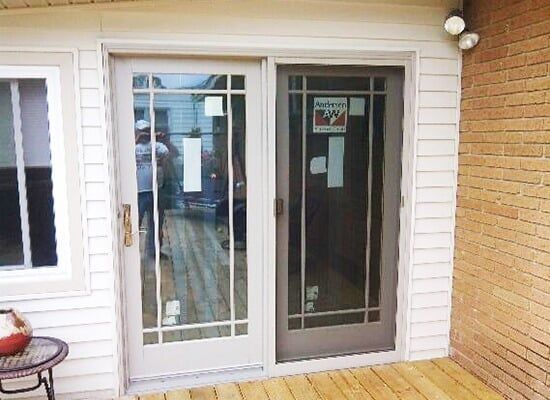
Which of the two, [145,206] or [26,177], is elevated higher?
[26,177]

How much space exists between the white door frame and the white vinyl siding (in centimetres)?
4

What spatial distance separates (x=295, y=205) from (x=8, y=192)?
63.8 inches

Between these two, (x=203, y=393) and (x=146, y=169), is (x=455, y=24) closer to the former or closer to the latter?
(x=146, y=169)

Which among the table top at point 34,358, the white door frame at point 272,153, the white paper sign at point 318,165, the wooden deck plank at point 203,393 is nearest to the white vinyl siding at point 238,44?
the white door frame at point 272,153

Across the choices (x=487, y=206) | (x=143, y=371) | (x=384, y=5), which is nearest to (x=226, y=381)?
(x=143, y=371)

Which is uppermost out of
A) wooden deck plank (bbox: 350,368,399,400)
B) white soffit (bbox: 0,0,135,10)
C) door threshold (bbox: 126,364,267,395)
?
white soffit (bbox: 0,0,135,10)

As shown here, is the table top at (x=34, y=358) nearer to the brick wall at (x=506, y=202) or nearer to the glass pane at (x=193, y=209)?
the glass pane at (x=193, y=209)

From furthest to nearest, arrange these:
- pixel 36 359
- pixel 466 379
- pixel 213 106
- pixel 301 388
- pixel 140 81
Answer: pixel 466 379
pixel 301 388
pixel 213 106
pixel 140 81
pixel 36 359

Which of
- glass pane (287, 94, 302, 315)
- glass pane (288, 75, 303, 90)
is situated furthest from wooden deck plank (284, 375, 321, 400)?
glass pane (288, 75, 303, 90)

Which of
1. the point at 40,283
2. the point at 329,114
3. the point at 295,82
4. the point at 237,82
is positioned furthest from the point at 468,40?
the point at 40,283

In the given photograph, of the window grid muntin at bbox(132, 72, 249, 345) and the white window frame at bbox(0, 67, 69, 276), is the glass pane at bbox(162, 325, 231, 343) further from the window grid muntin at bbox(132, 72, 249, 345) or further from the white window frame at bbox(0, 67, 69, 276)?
the white window frame at bbox(0, 67, 69, 276)

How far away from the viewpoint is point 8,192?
2.70 meters

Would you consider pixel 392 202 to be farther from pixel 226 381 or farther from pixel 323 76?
pixel 226 381

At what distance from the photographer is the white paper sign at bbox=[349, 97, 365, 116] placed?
305 centimetres
